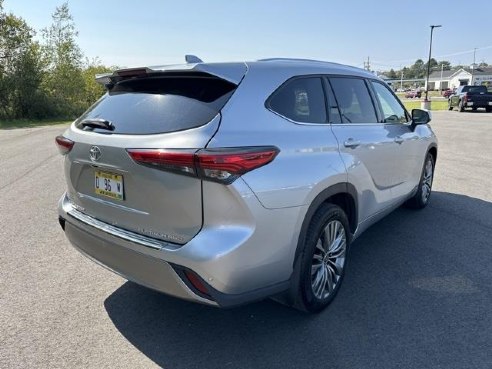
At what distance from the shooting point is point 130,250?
8.74 ft

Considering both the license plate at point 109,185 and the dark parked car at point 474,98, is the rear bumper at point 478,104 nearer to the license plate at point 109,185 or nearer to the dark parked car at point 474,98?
the dark parked car at point 474,98

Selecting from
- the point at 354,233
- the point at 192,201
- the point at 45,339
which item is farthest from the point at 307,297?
the point at 45,339

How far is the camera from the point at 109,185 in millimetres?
2789

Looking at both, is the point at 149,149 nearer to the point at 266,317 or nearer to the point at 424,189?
the point at 266,317

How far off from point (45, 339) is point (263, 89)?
2273mm

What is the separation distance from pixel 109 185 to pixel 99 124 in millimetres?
466

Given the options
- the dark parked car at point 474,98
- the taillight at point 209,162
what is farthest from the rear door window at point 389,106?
the dark parked car at point 474,98

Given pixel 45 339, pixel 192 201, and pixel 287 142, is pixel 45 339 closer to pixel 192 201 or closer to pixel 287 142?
pixel 192 201

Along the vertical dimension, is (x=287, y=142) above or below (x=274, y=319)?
above

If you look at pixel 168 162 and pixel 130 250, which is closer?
pixel 168 162

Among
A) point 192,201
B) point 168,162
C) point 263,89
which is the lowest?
point 192,201

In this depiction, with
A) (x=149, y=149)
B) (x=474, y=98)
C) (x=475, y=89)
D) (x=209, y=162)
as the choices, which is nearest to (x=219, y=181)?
(x=209, y=162)

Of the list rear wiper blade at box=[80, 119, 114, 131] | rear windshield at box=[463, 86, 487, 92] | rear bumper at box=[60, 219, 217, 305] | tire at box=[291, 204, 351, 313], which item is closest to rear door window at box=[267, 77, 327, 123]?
tire at box=[291, 204, 351, 313]

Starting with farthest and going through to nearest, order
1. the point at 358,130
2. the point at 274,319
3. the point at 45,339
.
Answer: the point at 358,130, the point at 274,319, the point at 45,339
